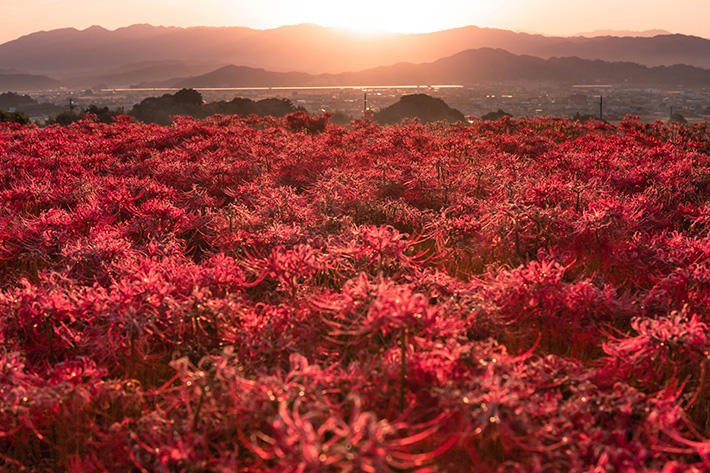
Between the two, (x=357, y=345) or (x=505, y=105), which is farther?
(x=505, y=105)

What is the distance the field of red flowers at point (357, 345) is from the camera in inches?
84.4

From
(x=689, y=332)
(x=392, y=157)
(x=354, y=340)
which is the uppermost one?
(x=392, y=157)

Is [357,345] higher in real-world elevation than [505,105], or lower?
lower

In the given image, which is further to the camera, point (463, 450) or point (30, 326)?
point (30, 326)

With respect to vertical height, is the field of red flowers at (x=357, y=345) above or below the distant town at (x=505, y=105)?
below

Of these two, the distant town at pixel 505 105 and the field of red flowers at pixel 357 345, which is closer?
the field of red flowers at pixel 357 345

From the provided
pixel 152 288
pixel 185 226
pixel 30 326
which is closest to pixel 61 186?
pixel 185 226

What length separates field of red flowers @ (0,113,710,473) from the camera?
84.4 inches

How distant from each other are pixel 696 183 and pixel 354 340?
6.43 m

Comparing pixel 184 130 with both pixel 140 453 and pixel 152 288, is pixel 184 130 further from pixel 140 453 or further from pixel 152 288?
pixel 140 453

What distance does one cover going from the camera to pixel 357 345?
3.21 m

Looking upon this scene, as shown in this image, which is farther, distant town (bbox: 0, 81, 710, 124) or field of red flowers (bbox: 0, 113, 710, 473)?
distant town (bbox: 0, 81, 710, 124)

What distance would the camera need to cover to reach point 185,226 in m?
5.57

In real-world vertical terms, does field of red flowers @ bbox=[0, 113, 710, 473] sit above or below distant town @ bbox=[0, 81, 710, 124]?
below
